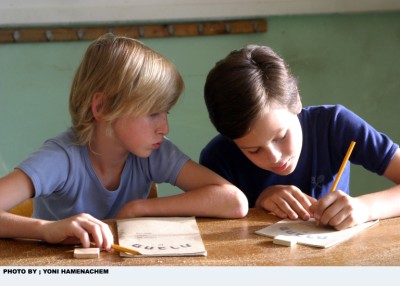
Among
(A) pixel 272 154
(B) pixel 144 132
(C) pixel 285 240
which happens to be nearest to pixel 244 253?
(C) pixel 285 240

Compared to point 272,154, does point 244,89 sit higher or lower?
higher

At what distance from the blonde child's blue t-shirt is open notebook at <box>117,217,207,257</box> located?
23 centimetres

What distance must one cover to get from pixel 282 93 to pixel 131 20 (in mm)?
1008

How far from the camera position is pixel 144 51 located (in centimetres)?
154

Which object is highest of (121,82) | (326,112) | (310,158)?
(121,82)

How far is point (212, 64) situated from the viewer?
2408 mm

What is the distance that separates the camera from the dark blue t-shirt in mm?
1675

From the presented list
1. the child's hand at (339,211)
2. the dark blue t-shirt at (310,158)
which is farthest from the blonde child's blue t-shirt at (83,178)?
the child's hand at (339,211)

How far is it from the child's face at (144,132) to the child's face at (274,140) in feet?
0.58

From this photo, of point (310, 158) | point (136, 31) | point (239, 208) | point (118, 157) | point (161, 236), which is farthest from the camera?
point (136, 31)

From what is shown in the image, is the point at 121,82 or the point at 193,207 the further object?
the point at 121,82

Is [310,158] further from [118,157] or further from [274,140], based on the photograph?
[118,157]

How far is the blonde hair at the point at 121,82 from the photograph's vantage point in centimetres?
149

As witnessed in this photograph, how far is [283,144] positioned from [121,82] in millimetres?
376
